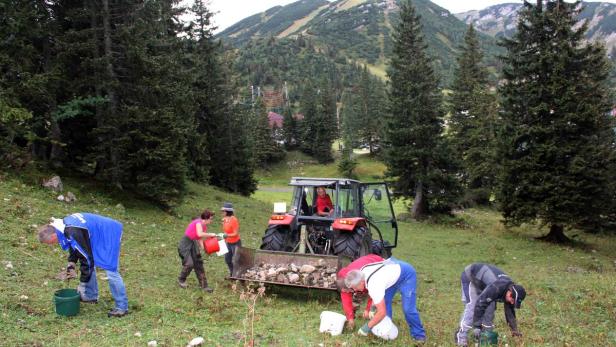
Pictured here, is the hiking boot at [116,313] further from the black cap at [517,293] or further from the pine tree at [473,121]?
the pine tree at [473,121]

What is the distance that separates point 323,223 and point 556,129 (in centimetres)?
1449

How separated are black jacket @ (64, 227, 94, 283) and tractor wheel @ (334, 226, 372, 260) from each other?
462 centimetres

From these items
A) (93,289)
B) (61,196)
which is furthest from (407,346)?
(61,196)

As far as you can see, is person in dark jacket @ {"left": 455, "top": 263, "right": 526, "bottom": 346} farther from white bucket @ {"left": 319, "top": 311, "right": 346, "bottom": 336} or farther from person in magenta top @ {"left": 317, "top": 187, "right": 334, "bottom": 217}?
person in magenta top @ {"left": 317, "top": 187, "right": 334, "bottom": 217}

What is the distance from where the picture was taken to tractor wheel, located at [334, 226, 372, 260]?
9.58 m

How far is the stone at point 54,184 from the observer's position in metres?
15.0

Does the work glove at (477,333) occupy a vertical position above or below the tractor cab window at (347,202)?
below

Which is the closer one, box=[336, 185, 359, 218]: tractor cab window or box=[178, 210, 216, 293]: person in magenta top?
box=[178, 210, 216, 293]: person in magenta top

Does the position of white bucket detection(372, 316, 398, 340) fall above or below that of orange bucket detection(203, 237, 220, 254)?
below

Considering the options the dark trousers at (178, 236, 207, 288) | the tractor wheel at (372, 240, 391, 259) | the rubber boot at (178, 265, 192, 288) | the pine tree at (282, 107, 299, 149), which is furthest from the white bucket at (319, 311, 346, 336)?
the pine tree at (282, 107, 299, 149)

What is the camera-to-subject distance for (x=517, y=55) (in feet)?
72.8

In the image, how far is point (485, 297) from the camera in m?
6.61

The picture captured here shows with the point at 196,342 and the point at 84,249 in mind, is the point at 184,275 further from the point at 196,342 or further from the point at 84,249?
the point at 196,342

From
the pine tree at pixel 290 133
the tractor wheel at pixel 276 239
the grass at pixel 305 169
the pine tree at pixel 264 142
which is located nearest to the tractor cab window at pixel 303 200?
the tractor wheel at pixel 276 239
